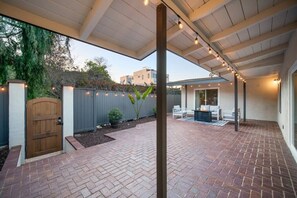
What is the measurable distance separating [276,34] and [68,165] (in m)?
5.84

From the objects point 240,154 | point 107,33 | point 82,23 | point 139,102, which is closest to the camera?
point 82,23

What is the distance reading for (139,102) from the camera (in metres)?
9.82

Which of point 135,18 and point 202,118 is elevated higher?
point 135,18

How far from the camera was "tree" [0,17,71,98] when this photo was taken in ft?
16.9

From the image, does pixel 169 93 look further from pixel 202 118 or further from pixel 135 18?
pixel 135 18

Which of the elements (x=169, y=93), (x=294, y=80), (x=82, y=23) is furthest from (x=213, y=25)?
(x=169, y=93)

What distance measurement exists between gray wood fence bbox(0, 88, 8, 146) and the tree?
6.42 feet

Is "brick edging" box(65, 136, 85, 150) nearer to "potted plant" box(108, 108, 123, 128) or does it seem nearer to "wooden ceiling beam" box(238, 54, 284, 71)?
"potted plant" box(108, 108, 123, 128)

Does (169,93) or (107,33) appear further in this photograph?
(169,93)

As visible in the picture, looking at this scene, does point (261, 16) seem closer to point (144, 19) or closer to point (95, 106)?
point (144, 19)

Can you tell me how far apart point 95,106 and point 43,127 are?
222cm

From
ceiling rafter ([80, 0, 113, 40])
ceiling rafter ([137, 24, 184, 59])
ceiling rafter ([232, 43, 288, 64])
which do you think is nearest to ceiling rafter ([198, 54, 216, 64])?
ceiling rafter ([232, 43, 288, 64])

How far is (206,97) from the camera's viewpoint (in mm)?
11508

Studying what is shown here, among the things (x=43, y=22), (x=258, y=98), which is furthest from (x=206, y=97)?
(x=43, y=22)
